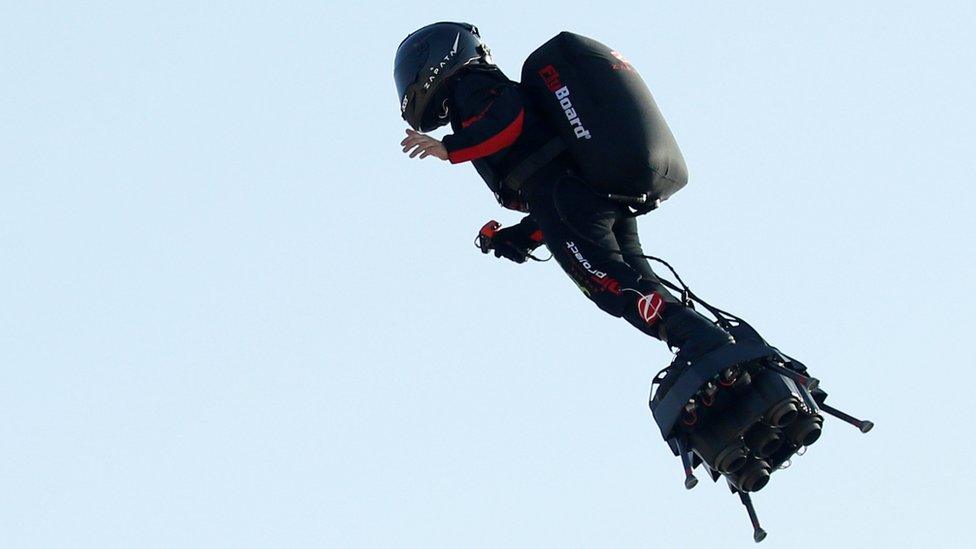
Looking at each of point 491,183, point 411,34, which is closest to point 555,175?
point 491,183

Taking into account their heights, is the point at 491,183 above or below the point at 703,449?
Result: above

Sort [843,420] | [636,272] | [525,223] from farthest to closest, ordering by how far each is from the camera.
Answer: [525,223] < [636,272] < [843,420]

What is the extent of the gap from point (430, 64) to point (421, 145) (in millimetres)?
1349

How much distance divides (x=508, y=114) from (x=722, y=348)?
2844mm

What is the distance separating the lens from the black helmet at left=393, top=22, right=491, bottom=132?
19.8 meters

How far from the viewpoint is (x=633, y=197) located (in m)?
19.6

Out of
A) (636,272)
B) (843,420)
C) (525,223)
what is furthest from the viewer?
(525,223)

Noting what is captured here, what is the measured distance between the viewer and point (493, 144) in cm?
1912

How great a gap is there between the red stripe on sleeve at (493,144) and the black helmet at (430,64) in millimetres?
883

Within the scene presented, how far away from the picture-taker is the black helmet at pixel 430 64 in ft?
65.0

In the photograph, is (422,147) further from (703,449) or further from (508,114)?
(703,449)

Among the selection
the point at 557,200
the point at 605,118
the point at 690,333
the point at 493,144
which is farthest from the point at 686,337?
the point at 493,144

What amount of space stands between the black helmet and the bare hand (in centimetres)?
119

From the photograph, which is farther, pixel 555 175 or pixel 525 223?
pixel 525 223
